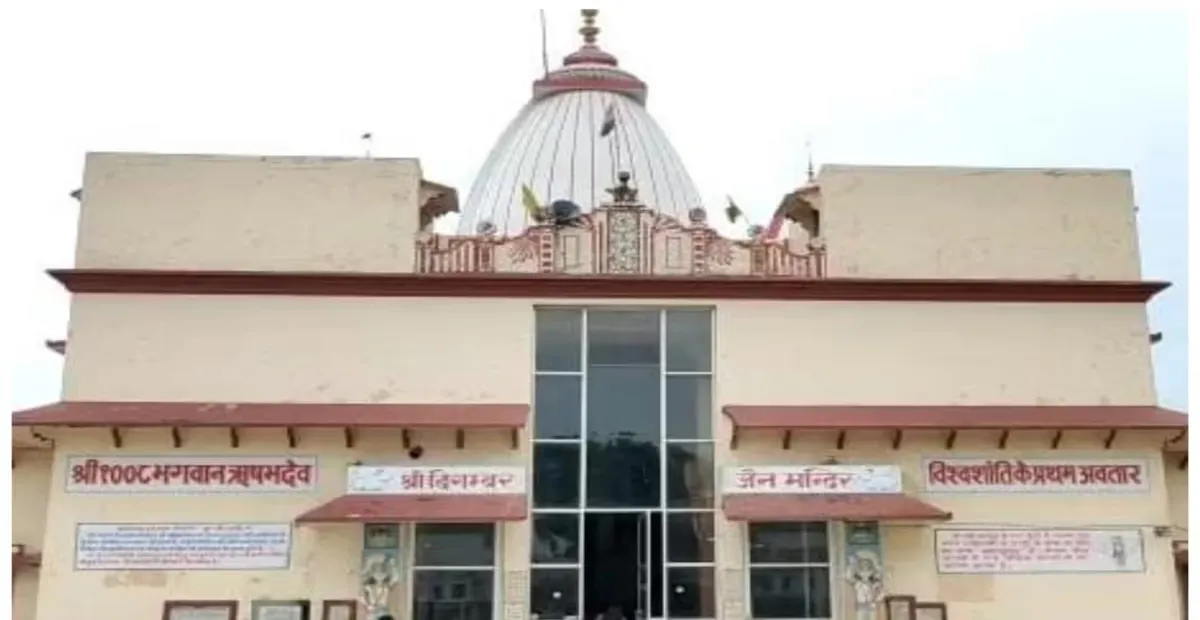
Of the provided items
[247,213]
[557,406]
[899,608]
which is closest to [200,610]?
[557,406]

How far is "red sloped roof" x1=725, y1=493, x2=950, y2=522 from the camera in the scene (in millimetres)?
12648

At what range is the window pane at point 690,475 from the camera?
13469 mm

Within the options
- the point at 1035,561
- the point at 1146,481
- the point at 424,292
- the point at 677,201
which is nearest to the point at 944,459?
the point at 1035,561

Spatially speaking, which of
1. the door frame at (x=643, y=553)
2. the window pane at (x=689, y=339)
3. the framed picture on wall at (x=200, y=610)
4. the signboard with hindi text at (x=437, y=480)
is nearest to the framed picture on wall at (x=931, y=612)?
the door frame at (x=643, y=553)

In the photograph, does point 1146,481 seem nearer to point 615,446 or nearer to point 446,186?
point 615,446

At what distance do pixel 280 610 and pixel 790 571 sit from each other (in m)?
5.48

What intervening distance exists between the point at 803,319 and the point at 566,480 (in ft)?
10.8

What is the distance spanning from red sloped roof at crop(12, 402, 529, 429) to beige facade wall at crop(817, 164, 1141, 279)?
14.7ft

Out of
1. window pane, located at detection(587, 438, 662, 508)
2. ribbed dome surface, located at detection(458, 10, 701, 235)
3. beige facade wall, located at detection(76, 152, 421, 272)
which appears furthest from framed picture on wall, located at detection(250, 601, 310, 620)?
ribbed dome surface, located at detection(458, 10, 701, 235)

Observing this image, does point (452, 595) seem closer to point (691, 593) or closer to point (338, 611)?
point (338, 611)

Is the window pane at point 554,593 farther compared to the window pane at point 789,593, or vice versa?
the window pane at point 789,593

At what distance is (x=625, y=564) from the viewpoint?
43.6 ft

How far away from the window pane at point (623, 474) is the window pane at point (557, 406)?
332 millimetres

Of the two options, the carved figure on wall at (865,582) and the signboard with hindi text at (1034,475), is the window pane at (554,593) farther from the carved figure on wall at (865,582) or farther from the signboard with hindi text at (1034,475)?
the signboard with hindi text at (1034,475)
